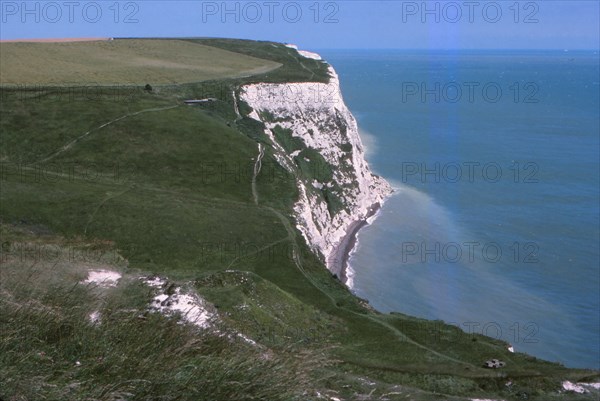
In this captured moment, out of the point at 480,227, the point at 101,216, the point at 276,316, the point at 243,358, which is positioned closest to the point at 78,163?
the point at 101,216

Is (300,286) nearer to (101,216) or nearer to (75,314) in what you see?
(101,216)

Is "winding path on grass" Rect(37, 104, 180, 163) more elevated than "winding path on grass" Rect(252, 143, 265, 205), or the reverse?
"winding path on grass" Rect(37, 104, 180, 163)
